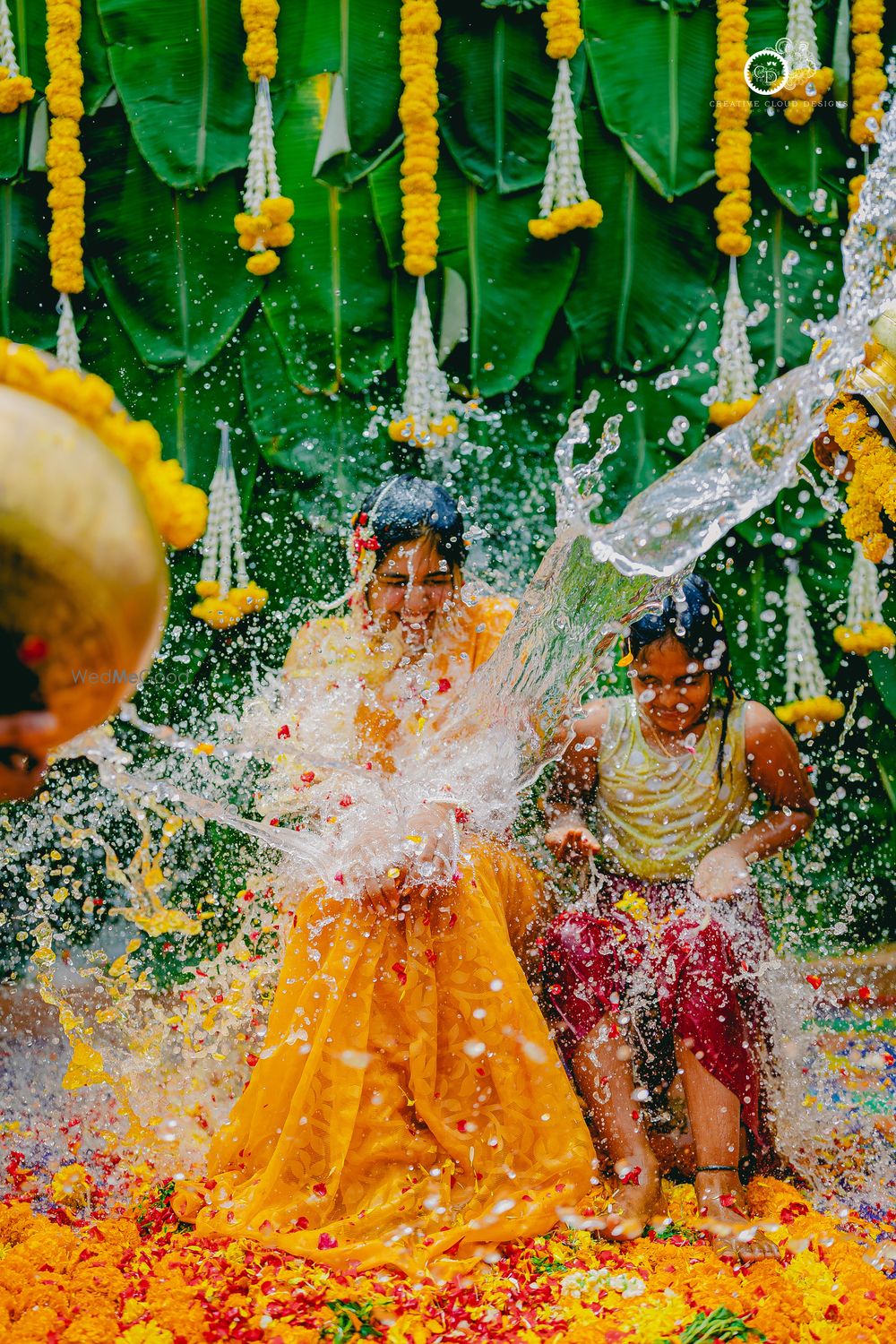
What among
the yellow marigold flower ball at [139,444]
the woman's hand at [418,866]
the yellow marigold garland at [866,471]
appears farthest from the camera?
the woman's hand at [418,866]

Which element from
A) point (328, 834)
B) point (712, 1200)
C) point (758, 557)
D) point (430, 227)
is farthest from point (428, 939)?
point (430, 227)

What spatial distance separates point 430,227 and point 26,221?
3.88ft

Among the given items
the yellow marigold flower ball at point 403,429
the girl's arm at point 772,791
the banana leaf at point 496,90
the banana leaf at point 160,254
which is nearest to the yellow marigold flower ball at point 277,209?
the banana leaf at point 160,254

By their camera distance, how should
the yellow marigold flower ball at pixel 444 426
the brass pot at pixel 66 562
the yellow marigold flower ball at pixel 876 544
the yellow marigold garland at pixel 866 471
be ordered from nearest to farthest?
the brass pot at pixel 66 562
the yellow marigold garland at pixel 866 471
the yellow marigold flower ball at pixel 876 544
the yellow marigold flower ball at pixel 444 426

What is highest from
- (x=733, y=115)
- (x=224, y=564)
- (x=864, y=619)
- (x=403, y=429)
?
(x=733, y=115)

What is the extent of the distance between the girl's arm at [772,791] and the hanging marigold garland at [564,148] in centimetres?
165

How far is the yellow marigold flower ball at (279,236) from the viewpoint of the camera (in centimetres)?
378

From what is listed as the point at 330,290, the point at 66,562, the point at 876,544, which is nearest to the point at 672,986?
the point at 876,544

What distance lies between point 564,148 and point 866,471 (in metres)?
1.98

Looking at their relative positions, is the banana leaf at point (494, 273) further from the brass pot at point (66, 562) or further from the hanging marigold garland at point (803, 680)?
the brass pot at point (66, 562)

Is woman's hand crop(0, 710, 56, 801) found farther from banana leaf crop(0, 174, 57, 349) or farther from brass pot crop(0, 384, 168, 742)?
banana leaf crop(0, 174, 57, 349)

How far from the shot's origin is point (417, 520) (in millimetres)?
2791

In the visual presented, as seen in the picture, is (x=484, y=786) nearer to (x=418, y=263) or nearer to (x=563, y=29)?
(x=418, y=263)

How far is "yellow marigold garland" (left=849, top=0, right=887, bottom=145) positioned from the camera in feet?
12.3
